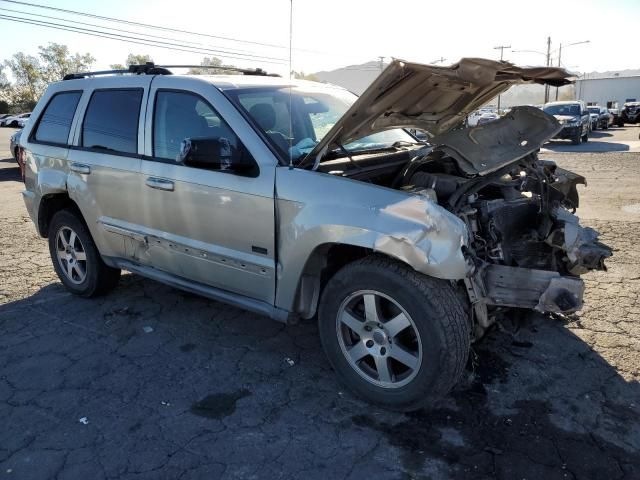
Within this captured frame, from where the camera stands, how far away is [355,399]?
330 cm

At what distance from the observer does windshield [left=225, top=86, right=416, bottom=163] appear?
3592 mm

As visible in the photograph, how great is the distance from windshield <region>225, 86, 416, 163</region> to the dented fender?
40 cm

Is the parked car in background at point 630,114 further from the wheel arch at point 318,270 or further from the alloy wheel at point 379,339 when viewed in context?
the alloy wheel at point 379,339

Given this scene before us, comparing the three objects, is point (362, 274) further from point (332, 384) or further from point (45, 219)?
point (45, 219)

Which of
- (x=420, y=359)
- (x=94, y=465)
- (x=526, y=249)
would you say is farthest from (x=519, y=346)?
(x=94, y=465)

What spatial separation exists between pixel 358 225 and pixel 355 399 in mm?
1138

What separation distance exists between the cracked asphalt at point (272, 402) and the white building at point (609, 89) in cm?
6460

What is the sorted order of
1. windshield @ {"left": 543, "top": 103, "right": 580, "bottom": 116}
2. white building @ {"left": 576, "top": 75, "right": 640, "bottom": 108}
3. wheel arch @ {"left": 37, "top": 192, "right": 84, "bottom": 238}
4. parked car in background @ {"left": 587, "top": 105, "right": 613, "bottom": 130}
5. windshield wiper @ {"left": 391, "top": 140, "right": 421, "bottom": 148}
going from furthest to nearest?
white building @ {"left": 576, "top": 75, "right": 640, "bottom": 108}
parked car in background @ {"left": 587, "top": 105, "right": 613, "bottom": 130}
windshield @ {"left": 543, "top": 103, "right": 580, "bottom": 116}
wheel arch @ {"left": 37, "top": 192, "right": 84, "bottom": 238}
windshield wiper @ {"left": 391, "top": 140, "right": 421, "bottom": 148}

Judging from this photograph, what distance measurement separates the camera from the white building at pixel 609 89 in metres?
59.5

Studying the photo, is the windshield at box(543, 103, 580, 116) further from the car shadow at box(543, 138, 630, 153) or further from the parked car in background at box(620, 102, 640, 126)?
the parked car in background at box(620, 102, 640, 126)

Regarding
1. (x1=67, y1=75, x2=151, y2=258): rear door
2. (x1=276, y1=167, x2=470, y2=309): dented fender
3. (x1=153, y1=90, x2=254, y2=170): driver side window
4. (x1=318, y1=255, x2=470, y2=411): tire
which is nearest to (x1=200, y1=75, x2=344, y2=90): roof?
(x1=153, y1=90, x2=254, y2=170): driver side window

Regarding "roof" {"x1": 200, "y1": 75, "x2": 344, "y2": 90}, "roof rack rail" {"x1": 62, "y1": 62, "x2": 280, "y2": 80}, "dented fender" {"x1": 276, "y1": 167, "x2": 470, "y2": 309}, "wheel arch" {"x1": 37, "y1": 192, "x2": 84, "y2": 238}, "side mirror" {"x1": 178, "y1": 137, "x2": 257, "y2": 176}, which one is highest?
"roof rack rail" {"x1": 62, "y1": 62, "x2": 280, "y2": 80}

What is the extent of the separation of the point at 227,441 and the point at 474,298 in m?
1.62

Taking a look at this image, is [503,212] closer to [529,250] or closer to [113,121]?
[529,250]
